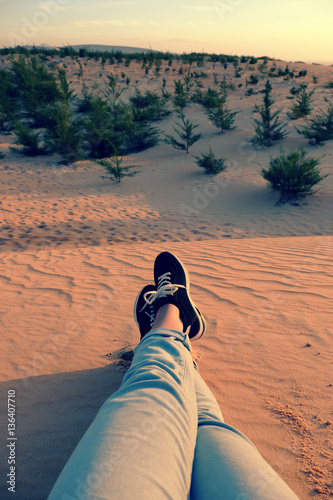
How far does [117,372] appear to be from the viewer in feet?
6.79

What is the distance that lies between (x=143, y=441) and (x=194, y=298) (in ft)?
6.81

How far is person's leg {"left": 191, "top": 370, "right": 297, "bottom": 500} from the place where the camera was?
3.07 feet

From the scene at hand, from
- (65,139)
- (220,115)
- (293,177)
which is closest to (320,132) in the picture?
(220,115)

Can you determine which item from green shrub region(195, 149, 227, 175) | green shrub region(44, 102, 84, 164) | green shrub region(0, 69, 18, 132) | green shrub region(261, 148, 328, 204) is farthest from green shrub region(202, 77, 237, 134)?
green shrub region(0, 69, 18, 132)

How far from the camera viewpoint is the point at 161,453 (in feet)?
3.34

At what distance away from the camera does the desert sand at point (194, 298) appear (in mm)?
1620

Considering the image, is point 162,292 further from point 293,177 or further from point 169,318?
point 293,177

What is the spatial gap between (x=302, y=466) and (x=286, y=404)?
1.20ft

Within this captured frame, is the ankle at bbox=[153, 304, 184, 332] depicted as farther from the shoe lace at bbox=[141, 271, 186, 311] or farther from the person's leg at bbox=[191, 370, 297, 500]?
the person's leg at bbox=[191, 370, 297, 500]

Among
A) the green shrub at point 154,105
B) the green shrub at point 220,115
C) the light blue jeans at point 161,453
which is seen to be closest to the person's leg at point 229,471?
the light blue jeans at point 161,453

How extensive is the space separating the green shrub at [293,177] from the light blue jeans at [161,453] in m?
6.32

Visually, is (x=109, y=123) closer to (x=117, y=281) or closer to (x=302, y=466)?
(x=117, y=281)

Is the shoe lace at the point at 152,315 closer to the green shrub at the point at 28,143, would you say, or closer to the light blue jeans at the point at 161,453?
the light blue jeans at the point at 161,453

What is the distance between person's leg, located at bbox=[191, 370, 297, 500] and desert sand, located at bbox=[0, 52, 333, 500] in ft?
1.41
